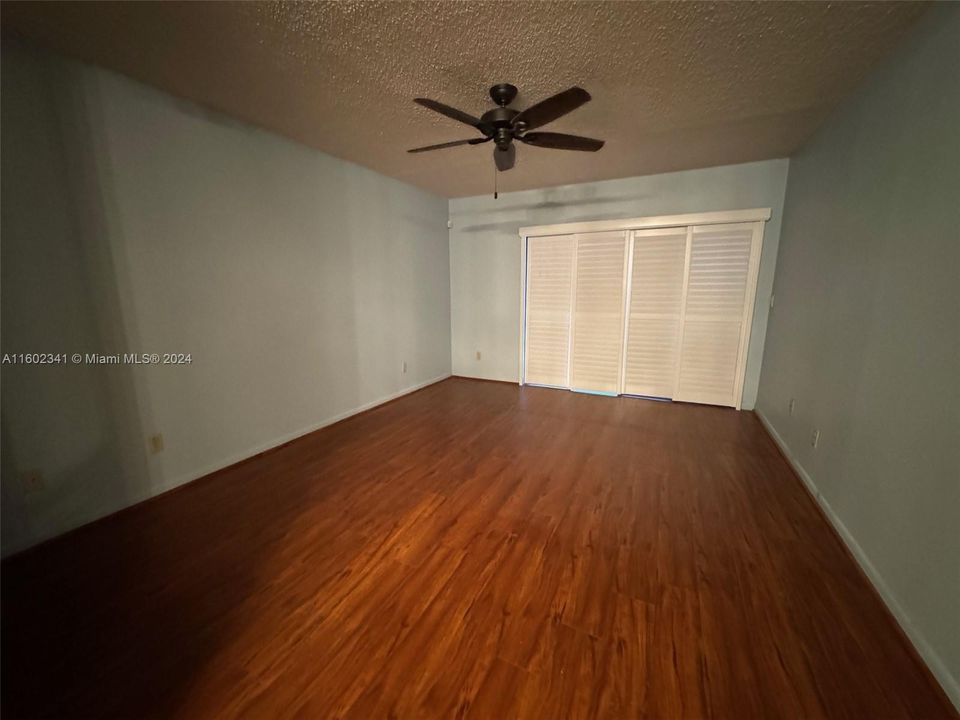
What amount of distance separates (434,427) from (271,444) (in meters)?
1.34

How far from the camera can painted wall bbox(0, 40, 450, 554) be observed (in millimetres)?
1696

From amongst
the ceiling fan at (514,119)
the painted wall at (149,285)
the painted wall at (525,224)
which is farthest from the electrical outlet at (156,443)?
the painted wall at (525,224)

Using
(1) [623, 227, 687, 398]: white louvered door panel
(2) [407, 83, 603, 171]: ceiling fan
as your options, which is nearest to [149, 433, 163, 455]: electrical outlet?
(2) [407, 83, 603, 171]: ceiling fan

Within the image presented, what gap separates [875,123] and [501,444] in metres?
2.92

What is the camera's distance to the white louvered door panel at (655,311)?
3.81 meters

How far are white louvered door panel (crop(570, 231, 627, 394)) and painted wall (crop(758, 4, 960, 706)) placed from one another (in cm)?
182

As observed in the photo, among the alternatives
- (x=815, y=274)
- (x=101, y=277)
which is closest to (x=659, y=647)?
(x=815, y=274)

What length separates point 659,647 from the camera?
1.30 meters

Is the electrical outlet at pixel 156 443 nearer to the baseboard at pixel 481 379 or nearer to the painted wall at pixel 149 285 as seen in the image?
the painted wall at pixel 149 285

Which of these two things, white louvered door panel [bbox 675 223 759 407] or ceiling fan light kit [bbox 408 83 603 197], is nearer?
ceiling fan light kit [bbox 408 83 603 197]

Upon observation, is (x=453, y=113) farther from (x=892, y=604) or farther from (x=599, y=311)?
(x=599, y=311)

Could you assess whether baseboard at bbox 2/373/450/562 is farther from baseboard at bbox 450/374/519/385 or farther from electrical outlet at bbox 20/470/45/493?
baseboard at bbox 450/374/519/385

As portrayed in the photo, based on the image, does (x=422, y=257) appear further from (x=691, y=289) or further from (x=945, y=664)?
(x=945, y=664)

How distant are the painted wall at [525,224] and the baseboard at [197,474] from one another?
1.68 meters
